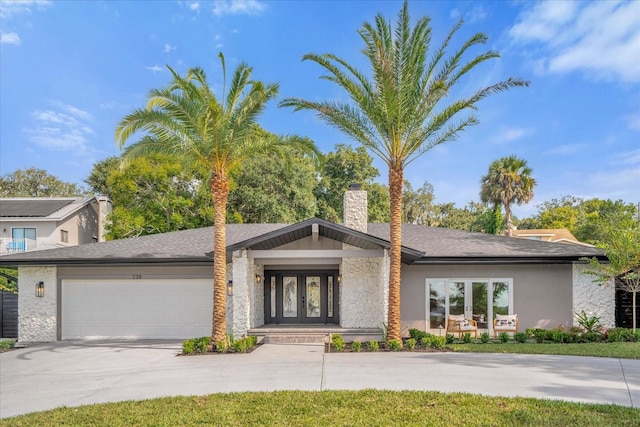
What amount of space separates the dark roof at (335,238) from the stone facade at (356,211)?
1.14m

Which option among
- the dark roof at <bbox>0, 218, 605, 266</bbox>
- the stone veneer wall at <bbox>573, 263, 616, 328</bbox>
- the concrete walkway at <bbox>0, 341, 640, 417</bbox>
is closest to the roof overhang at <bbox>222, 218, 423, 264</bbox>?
the dark roof at <bbox>0, 218, 605, 266</bbox>

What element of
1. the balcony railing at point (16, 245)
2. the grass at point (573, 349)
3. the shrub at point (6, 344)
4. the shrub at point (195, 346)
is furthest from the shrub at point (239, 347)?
the balcony railing at point (16, 245)

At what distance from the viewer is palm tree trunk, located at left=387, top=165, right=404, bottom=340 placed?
11578 millimetres

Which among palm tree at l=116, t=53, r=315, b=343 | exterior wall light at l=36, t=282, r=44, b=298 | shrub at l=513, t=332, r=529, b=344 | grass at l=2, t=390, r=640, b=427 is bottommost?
shrub at l=513, t=332, r=529, b=344

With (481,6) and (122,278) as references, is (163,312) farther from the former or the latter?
(481,6)

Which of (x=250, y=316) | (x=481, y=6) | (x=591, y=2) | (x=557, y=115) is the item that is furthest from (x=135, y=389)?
(x=557, y=115)

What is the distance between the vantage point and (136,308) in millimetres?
14547

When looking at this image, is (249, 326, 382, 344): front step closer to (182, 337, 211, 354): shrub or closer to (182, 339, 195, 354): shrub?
(182, 337, 211, 354): shrub

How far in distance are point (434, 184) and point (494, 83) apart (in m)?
34.2

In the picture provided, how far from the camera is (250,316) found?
13.8m

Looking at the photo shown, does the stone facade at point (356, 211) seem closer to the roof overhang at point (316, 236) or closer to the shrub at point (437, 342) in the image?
the roof overhang at point (316, 236)

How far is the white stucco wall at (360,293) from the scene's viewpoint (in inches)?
557

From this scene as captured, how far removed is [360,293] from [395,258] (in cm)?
303

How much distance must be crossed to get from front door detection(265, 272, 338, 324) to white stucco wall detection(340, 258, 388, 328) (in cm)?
172
